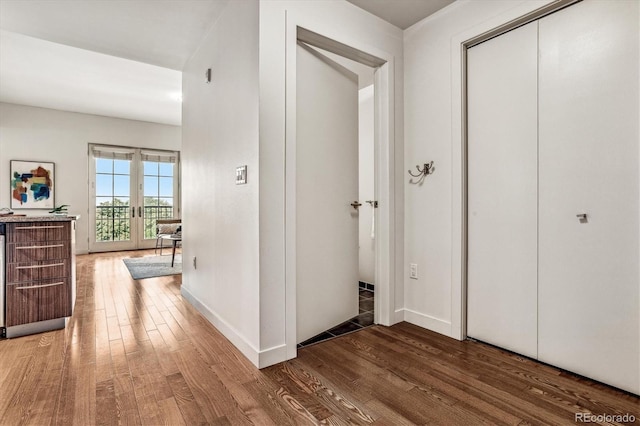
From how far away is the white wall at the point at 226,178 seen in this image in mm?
2029

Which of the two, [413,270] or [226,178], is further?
[413,270]

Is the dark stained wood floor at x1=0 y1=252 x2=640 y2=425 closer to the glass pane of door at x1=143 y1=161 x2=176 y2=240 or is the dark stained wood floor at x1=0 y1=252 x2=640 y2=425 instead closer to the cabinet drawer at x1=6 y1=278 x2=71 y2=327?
the cabinet drawer at x1=6 y1=278 x2=71 y2=327

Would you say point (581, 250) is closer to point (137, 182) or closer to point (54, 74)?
point (54, 74)

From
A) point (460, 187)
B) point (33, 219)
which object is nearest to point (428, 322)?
point (460, 187)

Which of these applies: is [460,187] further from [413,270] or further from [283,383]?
[283,383]

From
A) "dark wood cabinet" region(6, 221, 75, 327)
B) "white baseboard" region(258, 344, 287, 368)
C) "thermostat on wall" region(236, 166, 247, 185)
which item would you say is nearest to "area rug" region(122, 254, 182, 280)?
"dark wood cabinet" region(6, 221, 75, 327)

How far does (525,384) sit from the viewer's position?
1.74 meters

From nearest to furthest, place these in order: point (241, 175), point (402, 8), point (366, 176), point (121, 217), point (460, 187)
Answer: point (241, 175) → point (460, 187) → point (402, 8) → point (366, 176) → point (121, 217)

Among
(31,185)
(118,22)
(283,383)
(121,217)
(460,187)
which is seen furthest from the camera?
(121,217)

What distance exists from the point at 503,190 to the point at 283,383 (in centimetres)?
177

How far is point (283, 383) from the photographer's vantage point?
177 centimetres

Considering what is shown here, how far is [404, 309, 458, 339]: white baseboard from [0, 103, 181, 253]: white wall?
21.2 ft

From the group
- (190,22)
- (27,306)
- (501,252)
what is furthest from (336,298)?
(190,22)

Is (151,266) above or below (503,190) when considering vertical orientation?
below
